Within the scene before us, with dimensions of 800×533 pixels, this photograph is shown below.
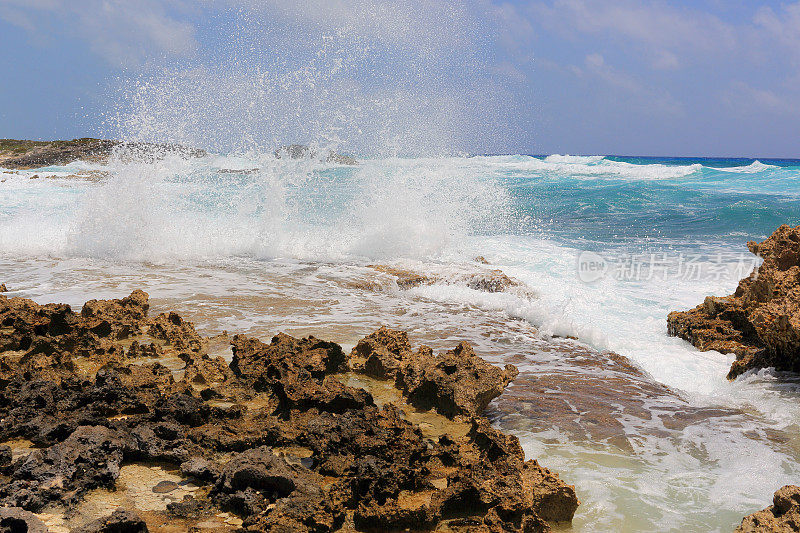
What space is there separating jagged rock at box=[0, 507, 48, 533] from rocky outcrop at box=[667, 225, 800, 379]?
508cm

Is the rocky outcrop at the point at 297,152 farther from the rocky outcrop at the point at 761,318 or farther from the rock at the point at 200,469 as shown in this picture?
the rock at the point at 200,469

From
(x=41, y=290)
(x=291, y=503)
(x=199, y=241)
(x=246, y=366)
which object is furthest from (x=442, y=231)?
(x=291, y=503)

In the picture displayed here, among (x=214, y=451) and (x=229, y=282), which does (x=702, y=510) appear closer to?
(x=214, y=451)

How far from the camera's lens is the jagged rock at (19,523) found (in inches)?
80.6

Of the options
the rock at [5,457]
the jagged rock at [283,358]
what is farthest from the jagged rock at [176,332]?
the rock at [5,457]

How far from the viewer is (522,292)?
775cm

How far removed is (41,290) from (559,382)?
20.4ft

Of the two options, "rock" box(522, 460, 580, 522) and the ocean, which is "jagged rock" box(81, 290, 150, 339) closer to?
the ocean

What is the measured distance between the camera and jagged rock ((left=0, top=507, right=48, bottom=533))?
2.05 m

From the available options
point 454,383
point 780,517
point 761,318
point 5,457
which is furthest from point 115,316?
point 761,318

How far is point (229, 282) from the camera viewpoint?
7742 millimetres

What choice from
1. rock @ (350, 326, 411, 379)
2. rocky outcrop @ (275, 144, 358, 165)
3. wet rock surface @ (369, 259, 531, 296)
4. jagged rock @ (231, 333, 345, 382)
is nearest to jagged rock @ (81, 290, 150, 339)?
jagged rock @ (231, 333, 345, 382)

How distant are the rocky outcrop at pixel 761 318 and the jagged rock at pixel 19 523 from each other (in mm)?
5082

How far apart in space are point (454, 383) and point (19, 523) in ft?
7.96
